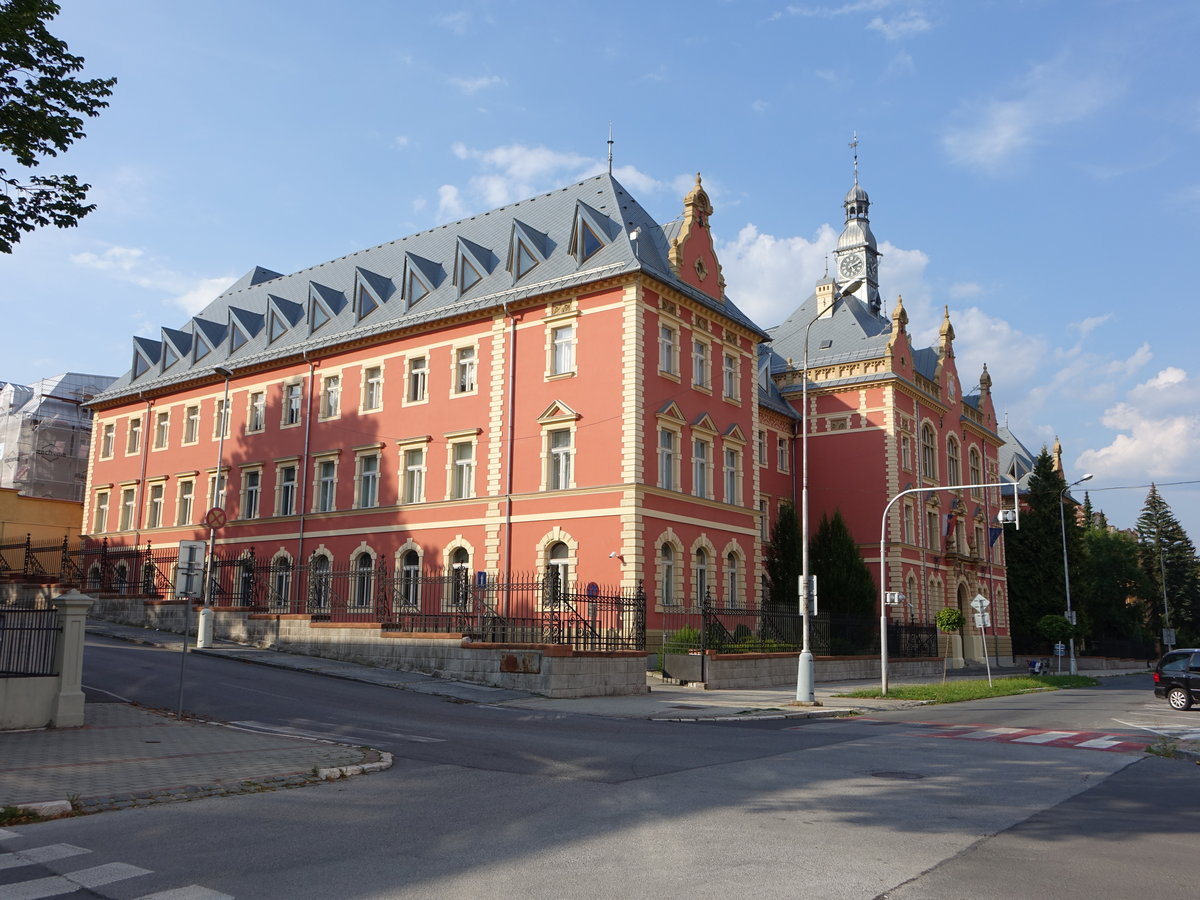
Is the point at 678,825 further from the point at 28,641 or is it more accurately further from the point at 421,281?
the point at 421,281

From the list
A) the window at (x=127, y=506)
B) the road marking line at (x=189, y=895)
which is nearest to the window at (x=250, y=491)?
the window at (x=127, y=506)

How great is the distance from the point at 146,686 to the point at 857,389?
39590mm

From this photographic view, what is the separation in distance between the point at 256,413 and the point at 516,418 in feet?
54.6

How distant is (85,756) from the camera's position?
12492 millimetres

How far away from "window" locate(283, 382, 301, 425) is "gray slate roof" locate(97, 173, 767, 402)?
164 cm

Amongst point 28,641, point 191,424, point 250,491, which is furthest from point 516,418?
point 28,641

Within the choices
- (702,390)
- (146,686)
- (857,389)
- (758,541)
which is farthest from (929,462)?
(146,686)

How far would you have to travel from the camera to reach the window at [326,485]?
42.2m

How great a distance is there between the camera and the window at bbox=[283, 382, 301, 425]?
4453cm

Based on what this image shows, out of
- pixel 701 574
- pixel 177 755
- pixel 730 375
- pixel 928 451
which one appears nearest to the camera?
pixel 177 755

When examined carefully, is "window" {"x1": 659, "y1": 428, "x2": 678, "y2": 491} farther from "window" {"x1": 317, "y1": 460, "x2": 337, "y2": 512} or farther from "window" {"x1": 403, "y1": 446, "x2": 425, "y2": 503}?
"window" {"x1": 317, "y1": 460, "x2": 337, "y2": 512}

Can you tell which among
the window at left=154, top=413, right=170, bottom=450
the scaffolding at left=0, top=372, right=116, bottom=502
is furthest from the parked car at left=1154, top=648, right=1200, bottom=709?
the scaffolding at left=0, top=372, right=116, bottom=502

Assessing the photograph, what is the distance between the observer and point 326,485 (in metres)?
42.6

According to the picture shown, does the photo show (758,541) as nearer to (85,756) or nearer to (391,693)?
(391,693)
